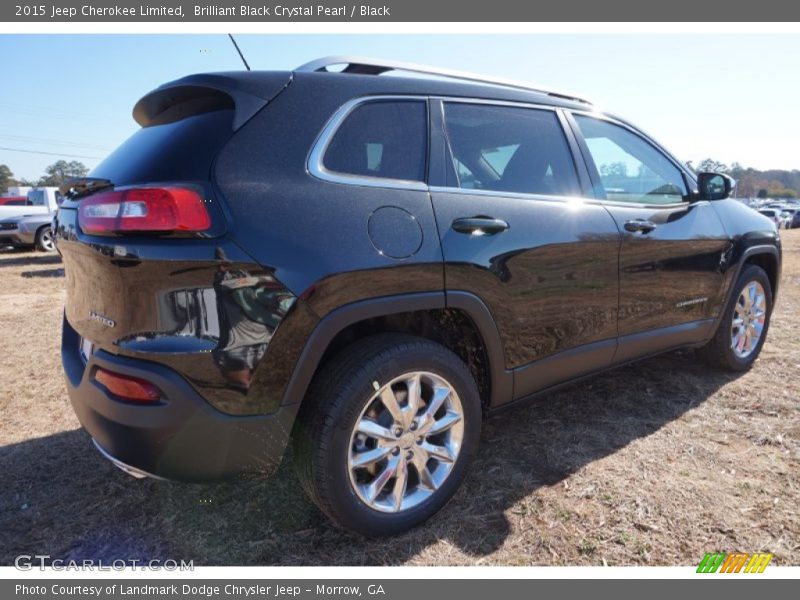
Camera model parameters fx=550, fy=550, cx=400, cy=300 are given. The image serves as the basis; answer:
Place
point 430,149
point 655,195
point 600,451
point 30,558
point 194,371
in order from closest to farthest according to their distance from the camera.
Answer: point 194,371 → point 30,558 → point 430,149 → point 600,451 → point 655,195

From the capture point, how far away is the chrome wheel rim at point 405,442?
2.10m

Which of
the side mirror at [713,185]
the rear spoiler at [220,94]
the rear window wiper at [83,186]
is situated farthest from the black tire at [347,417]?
the side mirror at [713,185]

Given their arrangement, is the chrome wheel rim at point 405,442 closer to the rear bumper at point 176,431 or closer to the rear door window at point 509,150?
the rear bumper at point 176,431

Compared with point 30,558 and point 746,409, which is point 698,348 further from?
point 30,558

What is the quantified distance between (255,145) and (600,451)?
2.29 m

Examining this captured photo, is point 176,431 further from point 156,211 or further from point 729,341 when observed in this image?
point 729,341

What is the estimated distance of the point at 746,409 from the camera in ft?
11.2

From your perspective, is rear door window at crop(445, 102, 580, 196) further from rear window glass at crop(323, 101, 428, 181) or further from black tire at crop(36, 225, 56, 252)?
black tire at crop(36, 225, 56, 252)

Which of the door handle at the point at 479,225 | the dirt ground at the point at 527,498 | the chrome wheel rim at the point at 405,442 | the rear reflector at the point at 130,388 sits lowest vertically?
the dirt ground at the point at 527,498

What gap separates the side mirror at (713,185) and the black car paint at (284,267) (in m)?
1.50

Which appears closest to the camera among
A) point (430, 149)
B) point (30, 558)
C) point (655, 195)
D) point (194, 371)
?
point (194, 371)

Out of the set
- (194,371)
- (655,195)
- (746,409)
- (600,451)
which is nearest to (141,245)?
(194,371)

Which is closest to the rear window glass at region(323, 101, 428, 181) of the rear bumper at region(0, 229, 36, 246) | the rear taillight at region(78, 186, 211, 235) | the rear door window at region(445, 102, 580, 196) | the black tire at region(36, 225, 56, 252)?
the rear door window at region(445, 102, 580, 196)

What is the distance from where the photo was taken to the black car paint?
1783mm
